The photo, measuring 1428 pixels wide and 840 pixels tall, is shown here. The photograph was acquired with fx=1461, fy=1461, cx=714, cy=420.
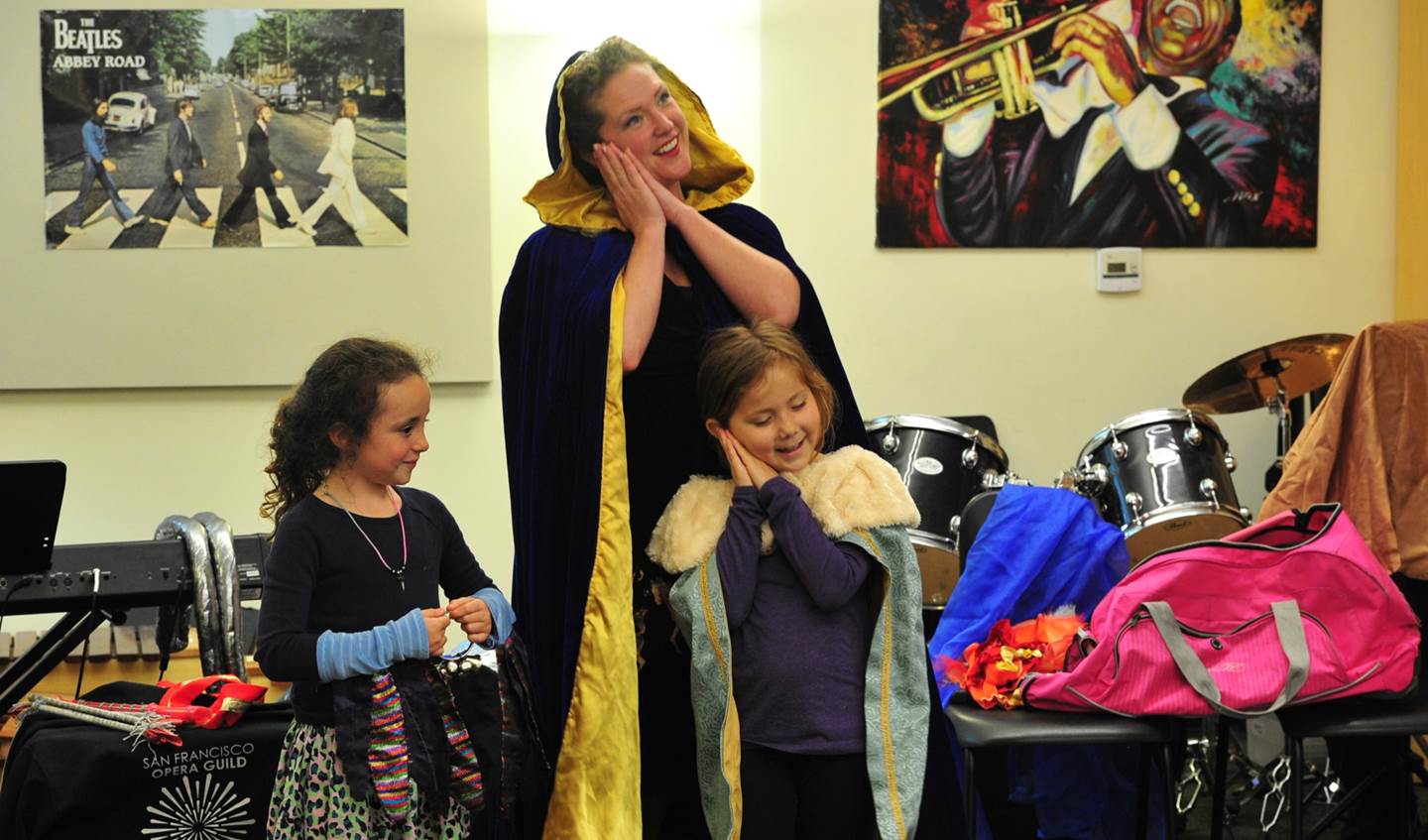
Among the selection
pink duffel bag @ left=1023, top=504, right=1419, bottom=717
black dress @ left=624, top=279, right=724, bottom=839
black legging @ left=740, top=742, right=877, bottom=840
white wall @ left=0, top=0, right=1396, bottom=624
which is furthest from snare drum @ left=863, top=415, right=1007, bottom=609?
black legging @ left=740, top=742, right=877, bottom=840

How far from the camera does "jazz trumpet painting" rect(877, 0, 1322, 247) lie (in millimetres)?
4426

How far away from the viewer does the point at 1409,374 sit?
10.2 ft

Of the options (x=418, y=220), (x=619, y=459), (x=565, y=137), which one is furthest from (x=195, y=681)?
(x=418, y=220)

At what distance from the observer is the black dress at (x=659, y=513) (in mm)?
2098

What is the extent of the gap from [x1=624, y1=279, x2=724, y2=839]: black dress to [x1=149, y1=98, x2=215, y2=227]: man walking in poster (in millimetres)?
2700

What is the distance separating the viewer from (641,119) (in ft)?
6.91

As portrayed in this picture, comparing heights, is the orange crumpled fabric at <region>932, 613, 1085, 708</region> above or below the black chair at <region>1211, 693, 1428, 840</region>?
above

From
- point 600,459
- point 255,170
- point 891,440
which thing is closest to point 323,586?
point 600,459

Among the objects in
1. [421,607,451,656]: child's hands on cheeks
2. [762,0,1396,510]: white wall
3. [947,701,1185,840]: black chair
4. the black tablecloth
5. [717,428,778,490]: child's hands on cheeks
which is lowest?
[947,701,1185,840]: black chair

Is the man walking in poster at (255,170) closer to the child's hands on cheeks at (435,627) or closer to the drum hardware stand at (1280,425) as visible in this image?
the child's hands on cheeks at (435,627)

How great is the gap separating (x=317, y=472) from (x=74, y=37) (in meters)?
2.88

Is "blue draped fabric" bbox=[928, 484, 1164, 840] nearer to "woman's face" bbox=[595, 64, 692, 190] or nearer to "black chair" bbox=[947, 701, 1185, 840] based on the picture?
"black chair" bbox=[947, 701, 1185, 840]

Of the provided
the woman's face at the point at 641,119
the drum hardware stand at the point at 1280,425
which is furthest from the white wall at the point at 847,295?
the woman's face at the point at 641,119

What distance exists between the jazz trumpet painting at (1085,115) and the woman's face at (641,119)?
2.42 meters
